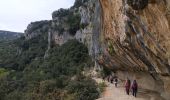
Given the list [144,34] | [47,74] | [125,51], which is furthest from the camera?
[47,74]

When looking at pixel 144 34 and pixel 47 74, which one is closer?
pixel 144 34

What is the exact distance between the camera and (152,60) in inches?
709

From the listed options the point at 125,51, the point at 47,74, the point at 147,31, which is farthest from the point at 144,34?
the point at 47,74

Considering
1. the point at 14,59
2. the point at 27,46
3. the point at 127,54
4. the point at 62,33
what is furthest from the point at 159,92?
the point at 27,46

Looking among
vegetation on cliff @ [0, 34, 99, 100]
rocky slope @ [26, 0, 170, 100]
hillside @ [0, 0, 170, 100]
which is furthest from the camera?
vegetation on cliff @ [0, 34, 99, 100]

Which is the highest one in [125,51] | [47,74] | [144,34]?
[144,34]

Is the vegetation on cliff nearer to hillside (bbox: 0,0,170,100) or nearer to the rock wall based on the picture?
hillside (bbox: 0,0,170,100)

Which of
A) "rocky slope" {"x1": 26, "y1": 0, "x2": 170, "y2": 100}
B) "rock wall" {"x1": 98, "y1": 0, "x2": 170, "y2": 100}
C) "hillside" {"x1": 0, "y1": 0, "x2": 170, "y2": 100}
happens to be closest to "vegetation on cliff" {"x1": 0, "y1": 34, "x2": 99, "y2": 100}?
"hillside" {"x1": 0, "y1": 0, "x2": 170, "y2": 100}

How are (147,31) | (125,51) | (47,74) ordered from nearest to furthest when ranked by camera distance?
(147,31)
(125,51)
(47,74)

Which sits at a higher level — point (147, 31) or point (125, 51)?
point (147, 31)

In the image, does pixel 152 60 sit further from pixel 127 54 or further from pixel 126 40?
pixel 127 54

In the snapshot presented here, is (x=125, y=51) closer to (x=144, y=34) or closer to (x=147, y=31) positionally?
(x=144, y=34)

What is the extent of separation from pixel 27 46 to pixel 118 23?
313 feet

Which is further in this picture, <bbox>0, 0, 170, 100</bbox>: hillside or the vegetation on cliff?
the vegetation on cliff
